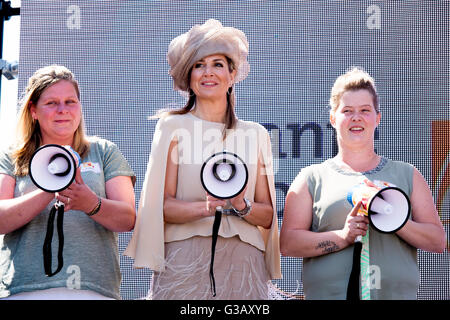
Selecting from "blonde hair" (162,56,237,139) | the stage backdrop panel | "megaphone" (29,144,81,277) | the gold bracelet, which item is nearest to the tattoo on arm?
"blonde hair" (162,56,237,139)

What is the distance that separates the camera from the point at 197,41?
2861 millimetres

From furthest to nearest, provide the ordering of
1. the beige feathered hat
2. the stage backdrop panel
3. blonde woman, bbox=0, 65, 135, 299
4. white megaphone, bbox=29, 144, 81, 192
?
the stage backdrop panel < the beige feathered hat < blonde woman, bbox=0, 65, 135, 299 < white megaphone, bbox=29, 144, 81, 192

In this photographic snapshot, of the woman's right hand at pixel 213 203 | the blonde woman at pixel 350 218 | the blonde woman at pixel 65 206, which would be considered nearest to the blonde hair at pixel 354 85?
the blonde woman at pixel 350 218

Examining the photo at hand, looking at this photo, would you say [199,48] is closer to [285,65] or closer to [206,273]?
[206,273]

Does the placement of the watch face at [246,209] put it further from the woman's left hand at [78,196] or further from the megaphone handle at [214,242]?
the woman's left hand at [78,196]

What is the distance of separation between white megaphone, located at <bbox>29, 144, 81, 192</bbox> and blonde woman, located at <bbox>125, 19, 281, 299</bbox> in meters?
0.37

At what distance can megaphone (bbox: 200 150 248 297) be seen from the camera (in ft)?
8.14

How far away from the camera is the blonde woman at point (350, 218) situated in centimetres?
269

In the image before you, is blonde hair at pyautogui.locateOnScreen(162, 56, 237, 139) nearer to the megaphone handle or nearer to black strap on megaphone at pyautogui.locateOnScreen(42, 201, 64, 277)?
the megaphone handle

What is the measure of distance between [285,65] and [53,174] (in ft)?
6.50

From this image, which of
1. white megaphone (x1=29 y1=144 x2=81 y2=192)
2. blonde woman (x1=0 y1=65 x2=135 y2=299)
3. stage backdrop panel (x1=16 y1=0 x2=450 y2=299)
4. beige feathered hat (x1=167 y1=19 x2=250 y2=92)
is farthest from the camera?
stage backdrop panel (x1=16 y1=0 x2=450 y2=299)

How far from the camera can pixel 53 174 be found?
2.51 m

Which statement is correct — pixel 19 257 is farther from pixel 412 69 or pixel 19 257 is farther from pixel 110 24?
pixel 412 69
